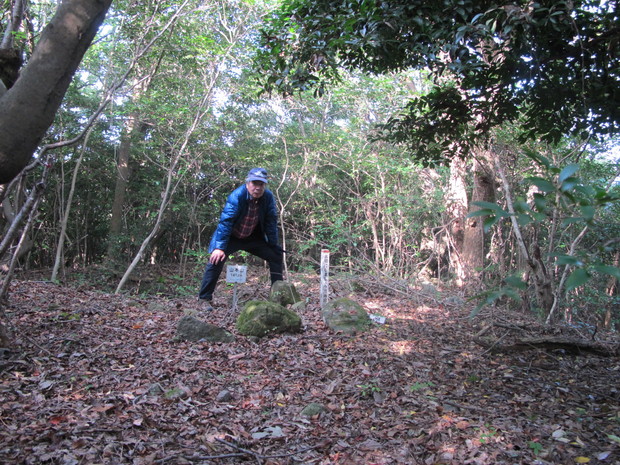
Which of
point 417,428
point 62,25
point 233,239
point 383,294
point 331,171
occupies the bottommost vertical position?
point 417,428

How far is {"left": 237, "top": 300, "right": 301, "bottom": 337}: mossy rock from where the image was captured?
4.66 m

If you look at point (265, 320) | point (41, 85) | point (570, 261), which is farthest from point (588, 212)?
point (265, 320)

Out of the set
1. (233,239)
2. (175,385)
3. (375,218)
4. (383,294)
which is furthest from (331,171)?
(175,385)

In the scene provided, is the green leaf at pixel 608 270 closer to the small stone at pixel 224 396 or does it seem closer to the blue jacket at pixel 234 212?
the small stone at pixel 224 396

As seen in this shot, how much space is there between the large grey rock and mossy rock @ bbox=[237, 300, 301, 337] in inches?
10.8

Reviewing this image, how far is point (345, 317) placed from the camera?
16.6 ft

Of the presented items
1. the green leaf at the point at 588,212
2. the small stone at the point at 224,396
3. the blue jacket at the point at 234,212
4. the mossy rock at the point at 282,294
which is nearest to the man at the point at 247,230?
the blue jacket at the point at 234,212

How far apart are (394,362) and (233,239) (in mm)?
2921

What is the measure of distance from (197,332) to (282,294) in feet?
5.63

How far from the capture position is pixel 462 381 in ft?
12.3

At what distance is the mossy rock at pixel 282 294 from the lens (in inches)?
231

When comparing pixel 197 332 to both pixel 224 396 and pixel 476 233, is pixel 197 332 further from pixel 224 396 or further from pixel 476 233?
pixel 476 233

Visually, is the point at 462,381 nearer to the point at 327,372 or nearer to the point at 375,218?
the point at 327,372

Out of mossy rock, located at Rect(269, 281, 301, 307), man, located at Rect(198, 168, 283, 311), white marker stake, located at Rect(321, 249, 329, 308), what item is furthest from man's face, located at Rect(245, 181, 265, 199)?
mossy rock, located at Rect(269, 281, 301, 307)
